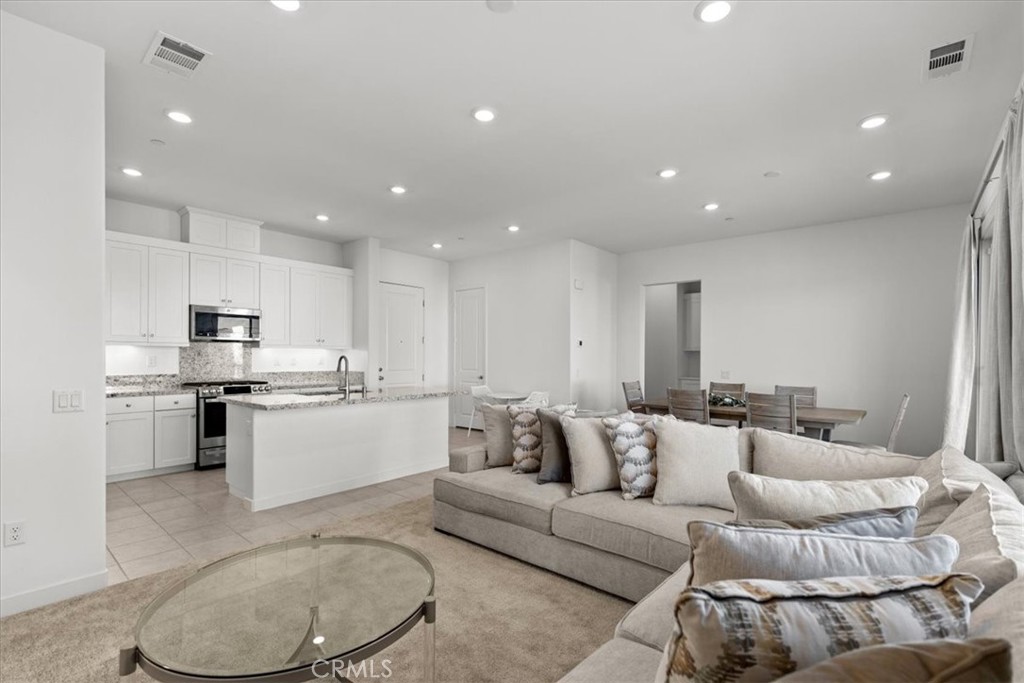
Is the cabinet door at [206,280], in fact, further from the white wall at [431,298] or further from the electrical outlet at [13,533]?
the electrical outlet at [13,533]

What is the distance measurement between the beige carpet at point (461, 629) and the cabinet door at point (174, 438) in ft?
8.95

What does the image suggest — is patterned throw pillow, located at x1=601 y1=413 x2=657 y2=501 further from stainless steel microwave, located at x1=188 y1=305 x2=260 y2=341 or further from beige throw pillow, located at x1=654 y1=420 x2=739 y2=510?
stainless steel microwave, located at x1=188 y1=305 x2=260 y2=341

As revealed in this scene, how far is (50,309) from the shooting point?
2467 mm

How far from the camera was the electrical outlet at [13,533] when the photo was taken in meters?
2.36

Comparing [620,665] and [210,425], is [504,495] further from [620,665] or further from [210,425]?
[210,425]

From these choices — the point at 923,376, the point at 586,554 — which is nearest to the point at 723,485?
the point at 586,554

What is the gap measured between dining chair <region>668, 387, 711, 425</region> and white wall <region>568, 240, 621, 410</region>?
202 centimetres

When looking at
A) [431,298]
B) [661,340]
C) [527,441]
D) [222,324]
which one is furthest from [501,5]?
[661,340]

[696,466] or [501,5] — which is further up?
[501,5]

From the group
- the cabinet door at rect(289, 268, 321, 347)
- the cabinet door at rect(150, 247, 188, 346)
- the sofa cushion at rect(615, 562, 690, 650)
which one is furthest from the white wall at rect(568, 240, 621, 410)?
the sofa cushion at rect(615, 562, 690, 650)

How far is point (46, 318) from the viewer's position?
8.05ft

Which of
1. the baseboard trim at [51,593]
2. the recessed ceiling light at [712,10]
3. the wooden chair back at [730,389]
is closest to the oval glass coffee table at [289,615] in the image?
the baseboard trim at [51,593]

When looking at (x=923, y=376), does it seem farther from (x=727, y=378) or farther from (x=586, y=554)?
(x=586, y=554)

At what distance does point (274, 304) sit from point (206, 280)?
0.80 m
